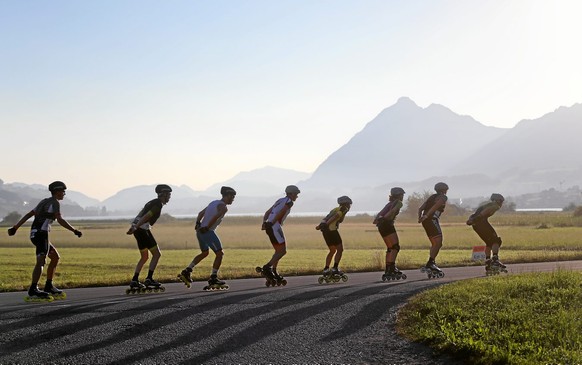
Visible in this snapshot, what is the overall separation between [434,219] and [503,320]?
26.1 ft

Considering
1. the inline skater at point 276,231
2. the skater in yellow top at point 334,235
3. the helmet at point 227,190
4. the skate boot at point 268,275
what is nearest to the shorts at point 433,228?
the skater in yellow top at point 334,235

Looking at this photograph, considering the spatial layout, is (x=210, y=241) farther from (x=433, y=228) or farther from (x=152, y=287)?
(x=433, y=228)

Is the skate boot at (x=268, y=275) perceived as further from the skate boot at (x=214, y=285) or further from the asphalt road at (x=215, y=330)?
the asphalt road at (x=215, y=330)

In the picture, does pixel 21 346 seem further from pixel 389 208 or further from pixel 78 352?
pixel 389 208

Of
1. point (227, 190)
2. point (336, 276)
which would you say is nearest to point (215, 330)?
point (227, 190)

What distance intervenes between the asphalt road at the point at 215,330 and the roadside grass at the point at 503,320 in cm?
36

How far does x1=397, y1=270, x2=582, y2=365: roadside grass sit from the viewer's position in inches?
319

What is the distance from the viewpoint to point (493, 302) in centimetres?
1127

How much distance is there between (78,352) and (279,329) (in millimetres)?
3100

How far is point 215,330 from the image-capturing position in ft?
32.4

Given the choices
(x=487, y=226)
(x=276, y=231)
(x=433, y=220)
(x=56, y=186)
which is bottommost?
(x=276, y=231)

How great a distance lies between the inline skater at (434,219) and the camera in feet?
57.3

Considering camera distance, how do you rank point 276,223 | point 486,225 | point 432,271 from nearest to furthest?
point 276,223 < point 432,271 < point 486,225

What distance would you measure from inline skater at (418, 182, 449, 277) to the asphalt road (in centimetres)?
428
